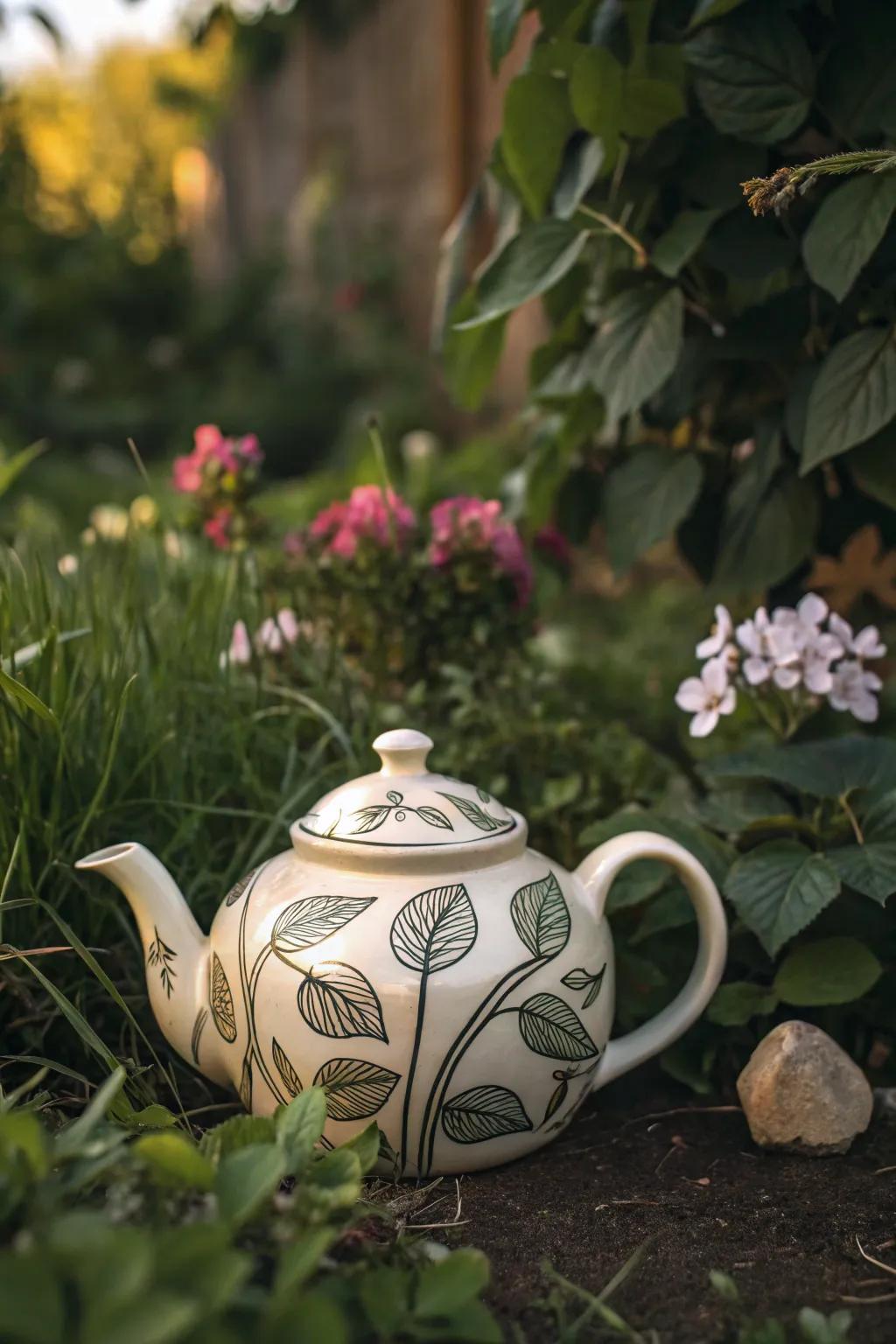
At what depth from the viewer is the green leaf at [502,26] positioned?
1.69m

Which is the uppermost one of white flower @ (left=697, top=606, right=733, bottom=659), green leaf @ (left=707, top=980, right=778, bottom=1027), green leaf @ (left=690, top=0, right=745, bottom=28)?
green leaf @ (left=690, top=0, right=745, bottom=28)

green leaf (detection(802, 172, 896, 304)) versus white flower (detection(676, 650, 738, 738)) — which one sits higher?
green leaf (detection(802, 172, 896, 304))

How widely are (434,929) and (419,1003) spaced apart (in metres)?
0.07

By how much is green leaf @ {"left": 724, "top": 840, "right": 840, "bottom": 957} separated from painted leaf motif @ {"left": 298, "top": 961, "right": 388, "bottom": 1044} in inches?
17.7

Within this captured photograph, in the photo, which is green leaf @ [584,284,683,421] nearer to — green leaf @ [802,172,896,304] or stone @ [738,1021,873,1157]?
green leaf @ [802,172,896,304]

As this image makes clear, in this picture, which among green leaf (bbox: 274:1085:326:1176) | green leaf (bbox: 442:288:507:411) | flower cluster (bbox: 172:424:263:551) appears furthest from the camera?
flower cluster (bbox: 172:424:263:551)

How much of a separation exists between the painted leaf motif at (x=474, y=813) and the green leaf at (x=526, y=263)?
75cm

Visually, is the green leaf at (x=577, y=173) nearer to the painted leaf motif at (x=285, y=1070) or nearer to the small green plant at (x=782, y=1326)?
the painted leaf motif at (x=285, y=1070)

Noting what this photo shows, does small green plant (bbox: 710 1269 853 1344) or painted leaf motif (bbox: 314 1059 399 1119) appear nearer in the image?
small green plant (bbox: 710 1269 853 1344)

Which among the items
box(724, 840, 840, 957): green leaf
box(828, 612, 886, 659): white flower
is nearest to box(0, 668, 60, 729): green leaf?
box(724, 840, 840, 957): green leaf

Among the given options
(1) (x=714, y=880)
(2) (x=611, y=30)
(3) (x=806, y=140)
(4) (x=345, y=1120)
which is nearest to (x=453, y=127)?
(3) (x=806, y=140)

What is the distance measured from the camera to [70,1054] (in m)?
1.45

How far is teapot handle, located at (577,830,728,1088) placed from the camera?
1353mm

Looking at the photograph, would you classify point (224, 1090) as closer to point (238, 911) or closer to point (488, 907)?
point (238, 911)
